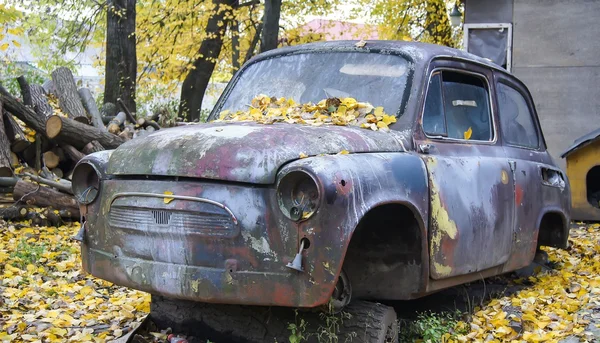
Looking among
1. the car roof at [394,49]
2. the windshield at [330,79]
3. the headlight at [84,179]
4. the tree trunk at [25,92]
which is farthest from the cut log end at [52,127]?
the headlight at [84,179]

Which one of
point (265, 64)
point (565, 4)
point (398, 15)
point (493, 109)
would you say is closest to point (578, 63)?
point (565, 4)

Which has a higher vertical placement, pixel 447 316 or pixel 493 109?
pixel 493 109

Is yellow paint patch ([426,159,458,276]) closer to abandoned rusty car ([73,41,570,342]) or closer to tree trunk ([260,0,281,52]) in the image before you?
abandoned rusty car ([73,41,570,342])

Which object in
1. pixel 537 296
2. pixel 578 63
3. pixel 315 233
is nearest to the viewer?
pixel 315 233

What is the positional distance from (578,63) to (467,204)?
9.48 meters

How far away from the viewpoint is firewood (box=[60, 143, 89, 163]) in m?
10.5

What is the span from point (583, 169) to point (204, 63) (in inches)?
471

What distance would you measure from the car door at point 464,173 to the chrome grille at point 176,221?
137 cm

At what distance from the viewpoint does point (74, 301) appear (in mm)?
5922

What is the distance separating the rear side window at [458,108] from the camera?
5070 millimetres

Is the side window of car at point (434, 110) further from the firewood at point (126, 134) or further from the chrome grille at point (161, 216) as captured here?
the firewood at point (126, 134)

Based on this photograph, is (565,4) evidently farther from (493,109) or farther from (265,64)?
(265,64)

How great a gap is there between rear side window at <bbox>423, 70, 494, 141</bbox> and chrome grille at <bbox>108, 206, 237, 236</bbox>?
5.53ft

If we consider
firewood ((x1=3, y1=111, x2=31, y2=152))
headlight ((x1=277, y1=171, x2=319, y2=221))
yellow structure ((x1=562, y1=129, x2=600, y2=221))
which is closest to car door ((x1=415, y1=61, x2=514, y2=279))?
headlight ((x1=277, y1=171, x2=319, y2=221))
